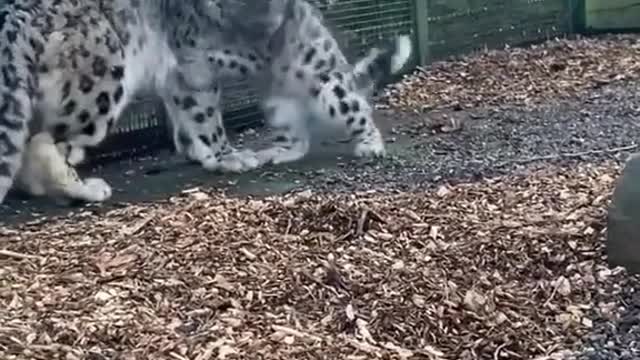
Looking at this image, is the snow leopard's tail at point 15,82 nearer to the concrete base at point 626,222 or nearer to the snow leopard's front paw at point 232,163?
the snow leopard's front paw at point 232,163

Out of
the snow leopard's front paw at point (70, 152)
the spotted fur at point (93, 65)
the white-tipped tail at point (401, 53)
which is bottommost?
the white-tipped tail at point (401, 53)

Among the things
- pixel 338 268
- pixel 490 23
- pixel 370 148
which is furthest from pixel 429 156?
pixel 490 23

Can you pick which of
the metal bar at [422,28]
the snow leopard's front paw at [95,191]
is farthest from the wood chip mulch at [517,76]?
the snow leopard's front paw at [95,191]

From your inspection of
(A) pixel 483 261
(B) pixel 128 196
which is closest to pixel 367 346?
(A) pixel 483 261

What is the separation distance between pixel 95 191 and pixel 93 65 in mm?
534

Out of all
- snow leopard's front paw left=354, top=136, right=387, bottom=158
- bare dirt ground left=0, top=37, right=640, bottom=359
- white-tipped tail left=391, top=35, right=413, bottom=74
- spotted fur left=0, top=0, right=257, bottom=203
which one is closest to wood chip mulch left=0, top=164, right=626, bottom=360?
bare dirt ground left=0, top=37, right=640, bottom=359

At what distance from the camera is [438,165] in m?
5.70

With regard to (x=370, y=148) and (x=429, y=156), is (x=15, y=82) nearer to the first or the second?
(x=370, y=148)

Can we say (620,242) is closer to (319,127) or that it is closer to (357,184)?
(357,184)

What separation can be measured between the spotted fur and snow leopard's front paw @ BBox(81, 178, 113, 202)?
0.12 metres

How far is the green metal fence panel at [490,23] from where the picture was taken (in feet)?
30.5

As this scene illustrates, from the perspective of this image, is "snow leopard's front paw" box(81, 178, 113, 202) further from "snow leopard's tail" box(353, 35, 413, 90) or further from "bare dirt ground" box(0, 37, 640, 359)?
"snow leopard's tail" box(353, 35, 413, 90)

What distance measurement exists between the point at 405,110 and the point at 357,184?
238cm

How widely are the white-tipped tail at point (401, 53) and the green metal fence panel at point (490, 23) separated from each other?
0.22 meters
